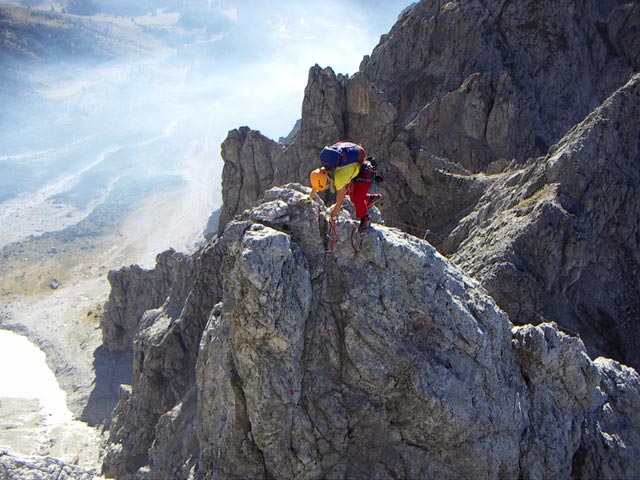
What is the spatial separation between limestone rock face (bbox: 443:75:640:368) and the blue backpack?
11.9 metres

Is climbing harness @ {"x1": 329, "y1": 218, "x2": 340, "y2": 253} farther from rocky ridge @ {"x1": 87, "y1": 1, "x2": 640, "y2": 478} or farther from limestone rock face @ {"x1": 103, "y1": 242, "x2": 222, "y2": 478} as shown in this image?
limestone rock face @ {"x1": 103, "y1": 242, "x2": 222, "y2": 478}

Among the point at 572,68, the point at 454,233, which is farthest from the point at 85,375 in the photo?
Result: the point at 572,68

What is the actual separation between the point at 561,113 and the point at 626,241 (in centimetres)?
3344

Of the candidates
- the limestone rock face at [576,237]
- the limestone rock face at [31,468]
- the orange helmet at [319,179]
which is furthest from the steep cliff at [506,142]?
the limestone rock face at [31,468]

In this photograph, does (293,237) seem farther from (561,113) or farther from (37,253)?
(37,253)

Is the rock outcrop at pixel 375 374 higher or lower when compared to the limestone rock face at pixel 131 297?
higher

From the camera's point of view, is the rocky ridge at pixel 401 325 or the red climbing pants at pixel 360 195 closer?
the rocky ridge at pixel 401 325

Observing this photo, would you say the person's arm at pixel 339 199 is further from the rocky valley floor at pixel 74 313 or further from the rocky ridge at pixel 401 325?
the rocky valley floor at pixel 74 313

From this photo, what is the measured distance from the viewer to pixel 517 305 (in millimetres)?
22391

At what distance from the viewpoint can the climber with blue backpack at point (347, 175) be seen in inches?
545

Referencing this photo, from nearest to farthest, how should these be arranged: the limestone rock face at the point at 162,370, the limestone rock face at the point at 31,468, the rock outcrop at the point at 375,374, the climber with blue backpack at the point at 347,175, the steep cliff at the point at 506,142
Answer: the rock outcrop at the point at 375,374
the climber with blue backpack at the point at 347,175
the limestone rock face at the point at 31,468
the steep cliff at the point at 506,142
the limestone rock face at the point at 162,370

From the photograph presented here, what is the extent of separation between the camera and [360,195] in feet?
48.4

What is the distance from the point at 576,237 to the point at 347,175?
1658cm

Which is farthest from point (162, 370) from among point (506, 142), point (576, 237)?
point (506, 142)
